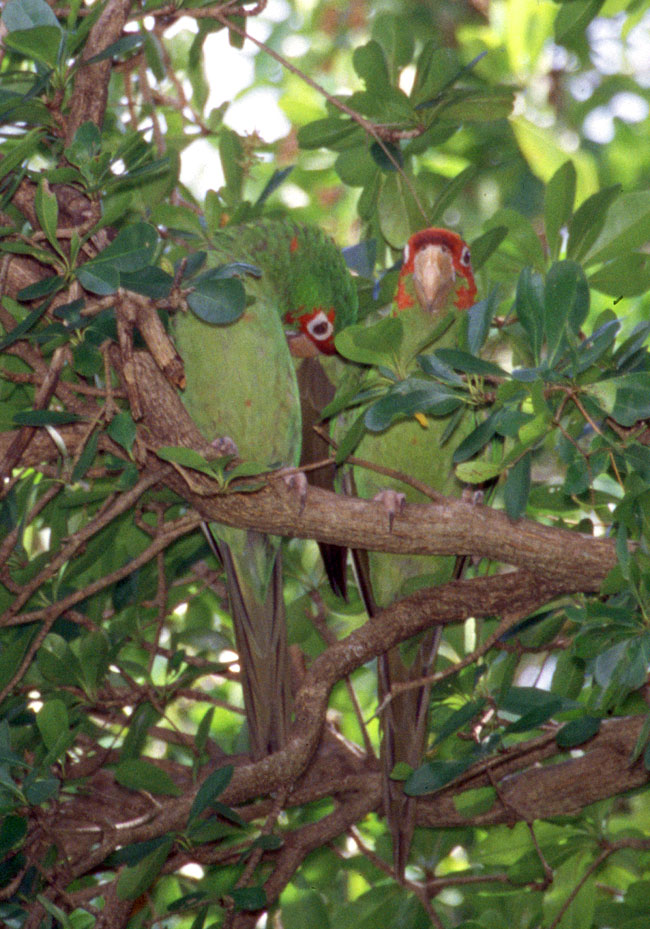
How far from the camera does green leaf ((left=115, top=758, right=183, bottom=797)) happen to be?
7.25 ft

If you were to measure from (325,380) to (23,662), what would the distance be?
1469mm

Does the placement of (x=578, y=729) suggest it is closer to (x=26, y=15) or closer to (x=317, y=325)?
(x=317, y=325)

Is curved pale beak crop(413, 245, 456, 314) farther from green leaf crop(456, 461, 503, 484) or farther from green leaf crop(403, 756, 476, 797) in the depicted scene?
green leaf crop(403, 756, 476, 797)

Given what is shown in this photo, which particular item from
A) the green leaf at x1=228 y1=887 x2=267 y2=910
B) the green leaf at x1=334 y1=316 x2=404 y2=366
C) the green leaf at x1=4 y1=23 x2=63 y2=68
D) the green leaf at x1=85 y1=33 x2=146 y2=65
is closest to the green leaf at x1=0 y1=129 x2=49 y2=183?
the green leaf at x1=4 y1=23 x2=63 y2=68

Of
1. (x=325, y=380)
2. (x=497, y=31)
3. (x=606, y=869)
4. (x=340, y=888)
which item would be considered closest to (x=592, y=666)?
(x=606, y=869)

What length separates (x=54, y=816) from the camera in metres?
2.13

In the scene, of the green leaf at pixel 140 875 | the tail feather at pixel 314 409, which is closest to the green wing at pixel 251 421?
the tail feather at pixel 314 409

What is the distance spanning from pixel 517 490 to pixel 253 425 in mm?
1022

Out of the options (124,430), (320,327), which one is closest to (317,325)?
(320,327)

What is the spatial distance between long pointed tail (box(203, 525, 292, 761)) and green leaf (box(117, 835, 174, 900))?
516mm

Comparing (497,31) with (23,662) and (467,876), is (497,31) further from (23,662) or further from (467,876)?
(467,876)

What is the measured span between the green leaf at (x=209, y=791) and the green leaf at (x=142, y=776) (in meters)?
0.28

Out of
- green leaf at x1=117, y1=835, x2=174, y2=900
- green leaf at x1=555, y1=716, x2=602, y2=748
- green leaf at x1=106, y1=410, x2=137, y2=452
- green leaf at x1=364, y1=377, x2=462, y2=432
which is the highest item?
green leaf at x1=364, y1=377, x2=462, y2=432

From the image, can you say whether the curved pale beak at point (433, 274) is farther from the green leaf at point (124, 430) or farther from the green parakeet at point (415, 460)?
the green leaf at point (124, 430)
